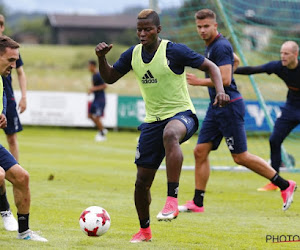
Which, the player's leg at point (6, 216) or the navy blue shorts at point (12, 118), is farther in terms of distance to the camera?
the navy blue shorts at point (12, 118)

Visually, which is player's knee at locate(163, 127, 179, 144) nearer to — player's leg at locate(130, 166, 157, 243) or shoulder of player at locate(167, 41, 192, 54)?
player's leg at locate(130, 166, 157, 243)

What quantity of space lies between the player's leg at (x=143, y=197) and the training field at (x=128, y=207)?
119 mm

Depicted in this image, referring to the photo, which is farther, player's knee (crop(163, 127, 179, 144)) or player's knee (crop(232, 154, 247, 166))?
player's knee (crop(232, 154, 247, 166))

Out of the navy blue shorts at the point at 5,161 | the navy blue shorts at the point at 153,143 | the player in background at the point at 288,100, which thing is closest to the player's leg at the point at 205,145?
the player in background at the point at 288,100

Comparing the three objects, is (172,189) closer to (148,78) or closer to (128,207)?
(148,78)

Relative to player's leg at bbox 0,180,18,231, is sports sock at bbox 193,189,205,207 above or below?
below

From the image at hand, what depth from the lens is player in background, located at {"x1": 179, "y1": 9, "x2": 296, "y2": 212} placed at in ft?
27.9

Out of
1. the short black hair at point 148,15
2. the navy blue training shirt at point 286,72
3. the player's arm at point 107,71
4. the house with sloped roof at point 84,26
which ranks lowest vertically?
the house with sloped roof at point 84,26

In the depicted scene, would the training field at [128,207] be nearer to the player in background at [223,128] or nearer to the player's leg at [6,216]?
the player's leg at [6,216]

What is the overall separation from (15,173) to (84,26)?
82.3 m

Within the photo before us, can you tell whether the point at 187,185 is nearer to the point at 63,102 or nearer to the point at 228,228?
the point at 228,228

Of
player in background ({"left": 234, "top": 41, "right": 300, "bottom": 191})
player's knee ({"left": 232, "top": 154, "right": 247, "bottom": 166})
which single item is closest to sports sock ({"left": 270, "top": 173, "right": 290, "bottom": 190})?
player's knee ({"left": 232, "top": 154, "right": 247, "bottom": 166})

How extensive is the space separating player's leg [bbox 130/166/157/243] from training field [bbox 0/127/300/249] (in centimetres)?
12

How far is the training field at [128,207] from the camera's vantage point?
6.70m
